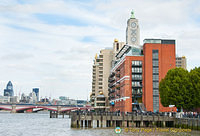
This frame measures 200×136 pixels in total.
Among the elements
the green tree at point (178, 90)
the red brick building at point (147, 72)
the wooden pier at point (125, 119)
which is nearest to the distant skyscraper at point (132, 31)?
the red brick building at point (147, 72)

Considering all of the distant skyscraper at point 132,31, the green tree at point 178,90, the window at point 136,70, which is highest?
the distant skyscraper at point 132,31

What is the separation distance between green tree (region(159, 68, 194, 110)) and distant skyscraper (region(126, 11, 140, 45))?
82776mm

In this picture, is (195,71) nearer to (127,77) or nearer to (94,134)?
(127,77)

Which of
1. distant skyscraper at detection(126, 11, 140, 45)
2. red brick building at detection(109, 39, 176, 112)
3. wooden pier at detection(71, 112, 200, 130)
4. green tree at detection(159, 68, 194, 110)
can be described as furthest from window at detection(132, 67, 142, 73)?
distant skyscraper at detection(126, 11, 140, 45)

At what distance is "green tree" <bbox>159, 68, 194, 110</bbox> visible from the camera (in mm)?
80188

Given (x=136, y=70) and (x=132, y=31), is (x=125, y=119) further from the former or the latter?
(x=132, y=31)

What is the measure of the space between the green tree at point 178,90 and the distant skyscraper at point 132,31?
82.8 metres

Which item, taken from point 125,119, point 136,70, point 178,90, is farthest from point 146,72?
point 125,119

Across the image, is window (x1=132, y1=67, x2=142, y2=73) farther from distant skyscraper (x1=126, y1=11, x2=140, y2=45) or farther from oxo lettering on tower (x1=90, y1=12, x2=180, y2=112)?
distant skyscraper (x1=126, y1=11, x2=140, y2=45)

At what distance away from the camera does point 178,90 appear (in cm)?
8119

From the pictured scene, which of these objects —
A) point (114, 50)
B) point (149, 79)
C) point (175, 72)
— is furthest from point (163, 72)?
point (114, 50)

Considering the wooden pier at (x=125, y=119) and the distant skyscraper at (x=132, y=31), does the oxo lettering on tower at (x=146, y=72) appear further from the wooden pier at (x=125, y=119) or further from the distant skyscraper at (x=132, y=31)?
the distant skyscraper at (x=132, y=31)

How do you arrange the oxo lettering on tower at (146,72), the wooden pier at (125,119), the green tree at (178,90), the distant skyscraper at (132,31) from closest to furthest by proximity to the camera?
the wooden pier at (125,119)
the green tree at (178,90)
the oxo lettering on tower at (146,72)
the distant skyscraper at (132,31)

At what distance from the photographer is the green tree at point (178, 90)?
263 feet
